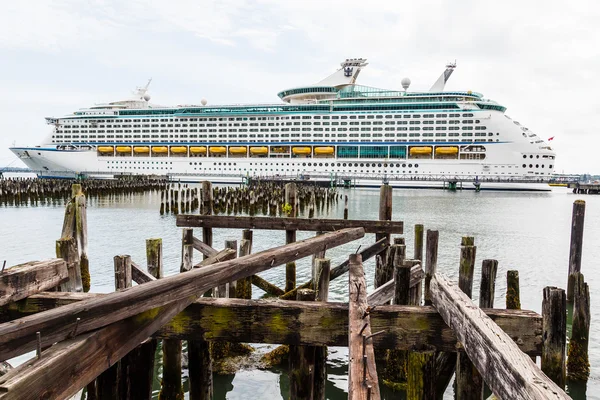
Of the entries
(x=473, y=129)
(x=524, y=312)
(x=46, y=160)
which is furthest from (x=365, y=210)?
(x=46, y=160)

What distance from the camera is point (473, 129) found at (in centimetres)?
5784

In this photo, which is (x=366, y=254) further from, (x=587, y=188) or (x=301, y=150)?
(x=587, y=188)

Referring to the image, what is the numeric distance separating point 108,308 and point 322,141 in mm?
60320

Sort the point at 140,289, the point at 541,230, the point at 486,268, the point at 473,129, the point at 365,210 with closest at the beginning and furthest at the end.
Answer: the point at 140,289, the point at 486,268, the point at 541,230, the point at 365,210, the point at 473,129

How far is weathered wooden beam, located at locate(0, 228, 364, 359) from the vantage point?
7.61 ft

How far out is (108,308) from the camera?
2.64m

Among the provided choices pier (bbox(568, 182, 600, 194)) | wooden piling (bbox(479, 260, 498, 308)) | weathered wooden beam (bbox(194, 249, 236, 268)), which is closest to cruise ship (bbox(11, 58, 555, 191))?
pier (bbox(568, 182, 600, 194))

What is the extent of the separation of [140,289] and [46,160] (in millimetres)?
70920

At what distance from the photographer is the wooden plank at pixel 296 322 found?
11.2ft

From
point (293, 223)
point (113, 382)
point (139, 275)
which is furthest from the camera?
point (293, 223)

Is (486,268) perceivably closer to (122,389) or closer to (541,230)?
(122,389)

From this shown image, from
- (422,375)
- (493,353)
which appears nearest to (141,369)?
(422,375)

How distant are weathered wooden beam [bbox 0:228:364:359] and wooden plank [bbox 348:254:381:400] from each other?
1.00m

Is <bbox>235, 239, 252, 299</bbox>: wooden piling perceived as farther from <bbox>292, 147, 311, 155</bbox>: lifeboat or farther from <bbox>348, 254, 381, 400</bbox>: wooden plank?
<bbox>292, 147, 311, 155</bbox>: lifeboat
